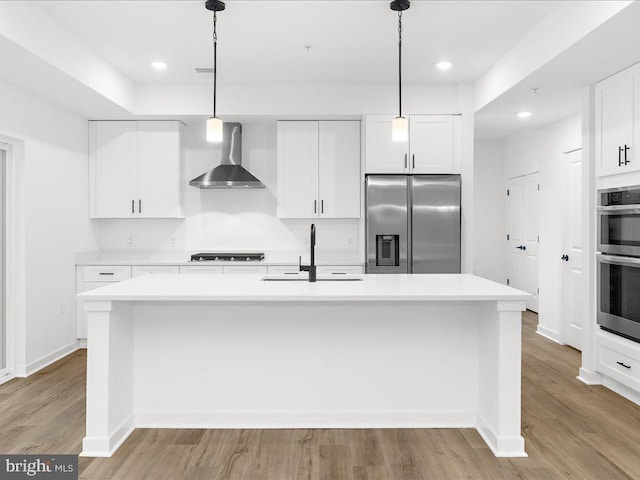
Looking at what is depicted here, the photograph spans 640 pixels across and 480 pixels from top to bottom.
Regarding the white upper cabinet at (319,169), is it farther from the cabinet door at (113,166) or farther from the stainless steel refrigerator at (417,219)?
the cabinet door at (113,166)

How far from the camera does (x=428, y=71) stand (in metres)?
4.46

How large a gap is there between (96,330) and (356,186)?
3195 mm

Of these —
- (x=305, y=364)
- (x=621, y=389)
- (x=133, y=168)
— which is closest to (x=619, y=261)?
(x=621, y=389)

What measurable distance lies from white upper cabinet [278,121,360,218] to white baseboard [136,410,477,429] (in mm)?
2595

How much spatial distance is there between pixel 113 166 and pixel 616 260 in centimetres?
478

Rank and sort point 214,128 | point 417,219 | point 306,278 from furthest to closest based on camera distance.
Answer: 1. point 417,219
2. point 306,278
3. point 214,128

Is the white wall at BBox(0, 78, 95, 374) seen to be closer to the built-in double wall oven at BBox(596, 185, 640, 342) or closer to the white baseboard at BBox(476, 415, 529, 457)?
the white baseboard at BBox(476, 415, 529, 457)

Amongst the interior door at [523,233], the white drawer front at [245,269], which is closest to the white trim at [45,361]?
the white drawer front at [245,269]

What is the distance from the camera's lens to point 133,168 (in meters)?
5.11

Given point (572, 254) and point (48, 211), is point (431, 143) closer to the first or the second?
point (572, 254)

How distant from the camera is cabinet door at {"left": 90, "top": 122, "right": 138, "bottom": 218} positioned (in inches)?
201

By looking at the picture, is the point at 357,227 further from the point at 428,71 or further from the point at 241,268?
the point at 428,71

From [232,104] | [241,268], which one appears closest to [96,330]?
[241,268]

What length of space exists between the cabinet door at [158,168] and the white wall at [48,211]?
1.93 ft
